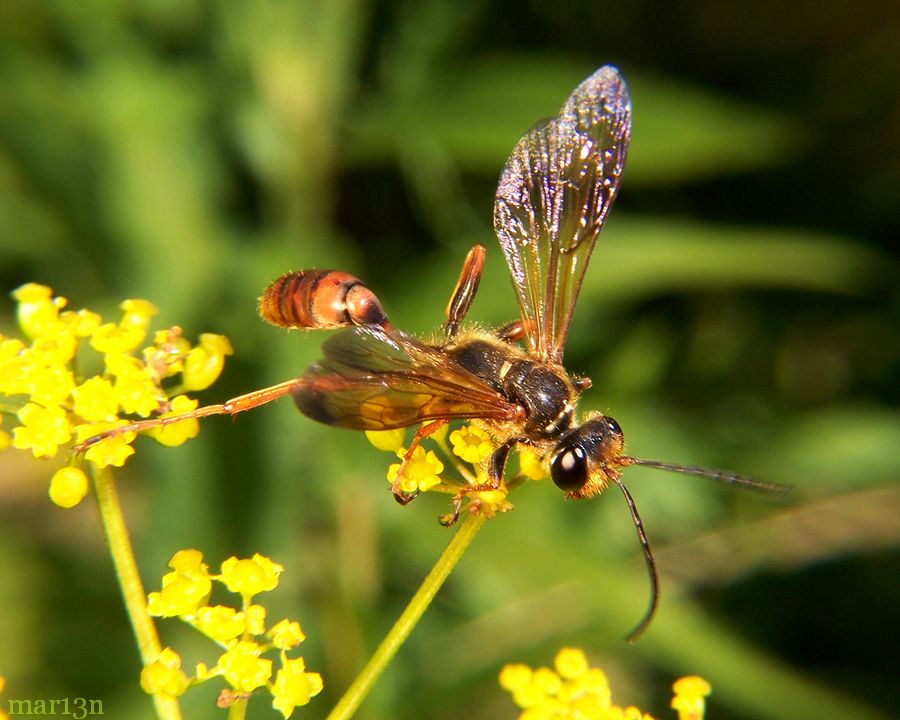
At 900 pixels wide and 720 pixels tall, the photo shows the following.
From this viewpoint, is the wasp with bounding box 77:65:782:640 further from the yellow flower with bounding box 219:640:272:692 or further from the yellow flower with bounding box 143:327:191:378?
the yellow flower with bounding box 219:640:272:692

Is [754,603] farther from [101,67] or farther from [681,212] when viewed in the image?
[101,67]

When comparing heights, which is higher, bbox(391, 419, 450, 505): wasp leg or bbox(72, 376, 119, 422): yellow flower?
bbox(72, 376, 119, 422): yellow flower

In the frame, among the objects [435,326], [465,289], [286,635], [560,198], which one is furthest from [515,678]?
[435,326]

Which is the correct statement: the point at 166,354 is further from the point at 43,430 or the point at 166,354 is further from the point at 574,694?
the point at 574,694

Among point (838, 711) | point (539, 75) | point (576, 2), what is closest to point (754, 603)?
point (838, 711)

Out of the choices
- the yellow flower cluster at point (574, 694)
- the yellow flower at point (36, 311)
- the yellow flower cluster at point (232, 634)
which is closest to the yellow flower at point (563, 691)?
the yellow flower cluster at point (574, 694)

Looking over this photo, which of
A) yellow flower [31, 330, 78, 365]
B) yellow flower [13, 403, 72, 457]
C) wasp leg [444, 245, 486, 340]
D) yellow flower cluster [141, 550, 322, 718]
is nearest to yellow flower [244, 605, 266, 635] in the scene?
yellow flower cluster [141, 550, 322, 718]

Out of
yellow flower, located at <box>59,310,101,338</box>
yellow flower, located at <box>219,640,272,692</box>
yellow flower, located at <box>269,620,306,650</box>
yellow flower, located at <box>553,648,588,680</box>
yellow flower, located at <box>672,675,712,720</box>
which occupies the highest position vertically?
yellow flower, located at <box>59,310,101,338</box>
